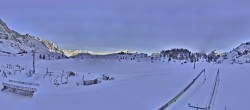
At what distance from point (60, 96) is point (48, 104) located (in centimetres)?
129

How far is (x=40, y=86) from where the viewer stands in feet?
78.4

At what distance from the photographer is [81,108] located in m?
19.0

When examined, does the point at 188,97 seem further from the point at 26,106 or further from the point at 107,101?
the point at 26,106

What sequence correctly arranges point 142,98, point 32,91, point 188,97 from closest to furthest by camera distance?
point 188,97 < point 142,98 < point 32,91

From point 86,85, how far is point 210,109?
1180 cm

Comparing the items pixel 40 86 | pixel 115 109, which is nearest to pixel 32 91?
pixel 40 86

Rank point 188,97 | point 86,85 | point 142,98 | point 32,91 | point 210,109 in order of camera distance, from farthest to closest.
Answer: point 86,85
point 32,91
point 142,98
point 188,97
point 210,109

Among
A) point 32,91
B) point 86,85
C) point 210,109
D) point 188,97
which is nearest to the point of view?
point 210,109

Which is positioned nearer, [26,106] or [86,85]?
[26,106]

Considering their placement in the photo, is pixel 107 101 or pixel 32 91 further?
pixel 32 91

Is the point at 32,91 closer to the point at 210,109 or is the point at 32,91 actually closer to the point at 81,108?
the point at 81,108

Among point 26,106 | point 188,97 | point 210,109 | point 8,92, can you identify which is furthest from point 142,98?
point 8,92

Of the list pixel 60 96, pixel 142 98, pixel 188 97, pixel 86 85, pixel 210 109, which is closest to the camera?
pixel 210 109

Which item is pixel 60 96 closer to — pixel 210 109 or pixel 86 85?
pixel 86 85
